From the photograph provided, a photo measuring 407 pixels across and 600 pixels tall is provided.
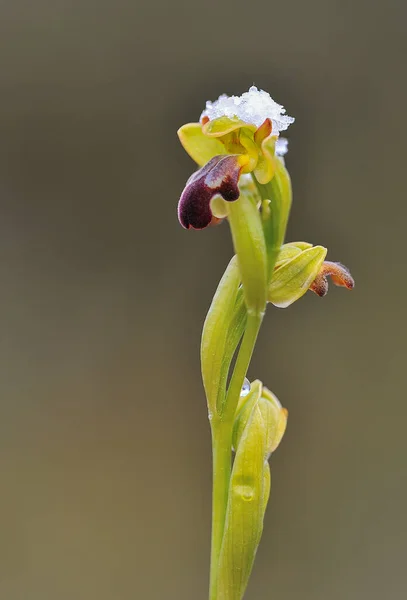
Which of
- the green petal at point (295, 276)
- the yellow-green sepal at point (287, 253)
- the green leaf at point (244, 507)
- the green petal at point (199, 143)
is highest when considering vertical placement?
the green petal at point (199, 143)

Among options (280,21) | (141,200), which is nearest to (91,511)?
(141,200)

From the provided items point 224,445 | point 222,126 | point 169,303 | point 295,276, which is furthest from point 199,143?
point 169,303

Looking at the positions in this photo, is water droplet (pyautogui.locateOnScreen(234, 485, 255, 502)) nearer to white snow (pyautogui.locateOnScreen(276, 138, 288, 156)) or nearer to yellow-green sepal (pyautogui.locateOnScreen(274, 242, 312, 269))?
yellow-green sepal (pyautogui.locateOnScreen(274, 242, 312, 269))

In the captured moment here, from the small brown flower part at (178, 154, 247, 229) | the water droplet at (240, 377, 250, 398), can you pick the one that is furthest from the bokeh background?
the small brown flower part at (178, 154, 247, 229)

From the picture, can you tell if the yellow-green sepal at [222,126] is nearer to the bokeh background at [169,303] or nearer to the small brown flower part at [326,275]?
the small brown flower part at [326,275]

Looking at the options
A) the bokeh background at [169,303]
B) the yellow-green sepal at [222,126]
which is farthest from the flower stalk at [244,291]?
the bokeh background at [169,303]

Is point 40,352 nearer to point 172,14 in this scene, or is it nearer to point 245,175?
point 172,14

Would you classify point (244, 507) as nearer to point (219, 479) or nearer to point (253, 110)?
point (219, 479)
